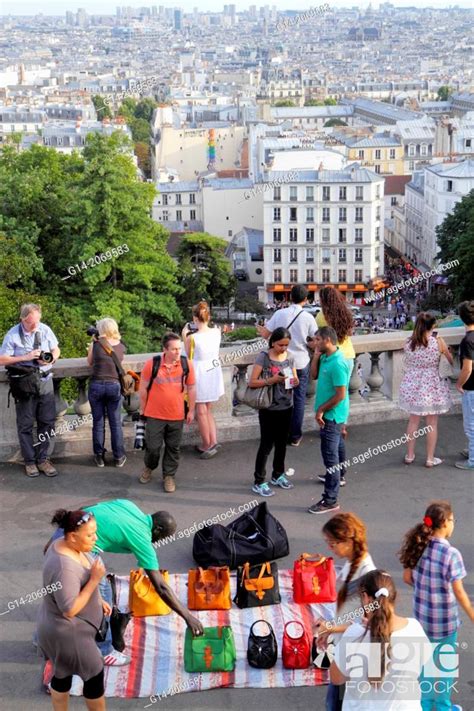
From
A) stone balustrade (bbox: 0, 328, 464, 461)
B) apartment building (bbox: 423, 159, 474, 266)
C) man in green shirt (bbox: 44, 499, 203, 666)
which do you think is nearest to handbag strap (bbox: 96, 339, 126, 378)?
stone balustrade (bbox: 0, 328, 464, 461)

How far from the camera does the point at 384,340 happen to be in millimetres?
9828

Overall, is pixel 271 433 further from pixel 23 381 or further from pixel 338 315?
pixel 23 381

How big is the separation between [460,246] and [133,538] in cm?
4680

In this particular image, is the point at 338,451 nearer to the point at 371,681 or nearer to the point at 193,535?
the point at 193,535

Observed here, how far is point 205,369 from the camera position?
360 inches

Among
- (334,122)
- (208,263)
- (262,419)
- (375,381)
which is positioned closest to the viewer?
(262,419)

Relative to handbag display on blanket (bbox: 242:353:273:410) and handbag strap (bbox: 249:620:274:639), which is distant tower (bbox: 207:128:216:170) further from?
handbag strap (bbox: 249:620:274:639)

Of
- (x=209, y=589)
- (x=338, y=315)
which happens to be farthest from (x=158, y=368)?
(x=209, y=589)

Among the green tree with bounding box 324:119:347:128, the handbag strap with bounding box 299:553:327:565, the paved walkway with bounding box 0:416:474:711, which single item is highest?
the handbag strap with bounding box 299:553:327:565

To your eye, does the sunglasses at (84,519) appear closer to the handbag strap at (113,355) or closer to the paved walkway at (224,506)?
the paved walkway at (224,506)

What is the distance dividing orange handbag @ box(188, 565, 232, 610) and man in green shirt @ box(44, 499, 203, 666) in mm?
469

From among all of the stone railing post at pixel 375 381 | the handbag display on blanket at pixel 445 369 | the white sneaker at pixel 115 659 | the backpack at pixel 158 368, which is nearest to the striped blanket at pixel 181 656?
the white sneaker at pixel 115 659

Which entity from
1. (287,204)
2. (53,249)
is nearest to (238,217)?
(287,204)

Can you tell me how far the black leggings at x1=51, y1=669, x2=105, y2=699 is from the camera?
5426 mm
